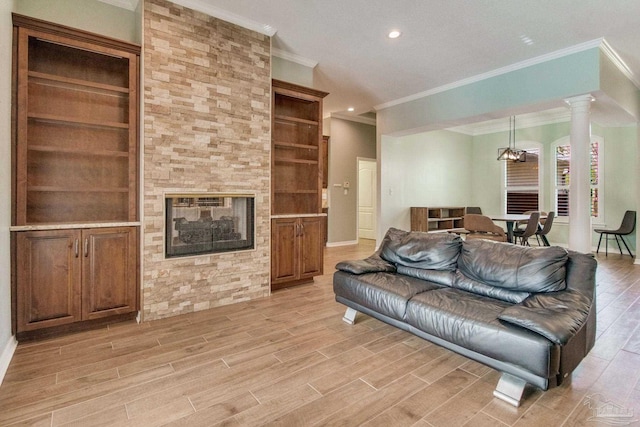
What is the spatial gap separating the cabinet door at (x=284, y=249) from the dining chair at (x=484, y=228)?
3732mm

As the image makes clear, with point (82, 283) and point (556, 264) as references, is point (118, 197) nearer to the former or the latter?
point (82, 283)

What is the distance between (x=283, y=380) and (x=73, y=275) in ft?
6.91

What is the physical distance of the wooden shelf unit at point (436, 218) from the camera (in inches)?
301

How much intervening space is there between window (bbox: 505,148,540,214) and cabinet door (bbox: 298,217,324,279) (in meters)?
6.46

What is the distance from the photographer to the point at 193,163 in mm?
3408

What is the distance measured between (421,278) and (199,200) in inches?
94.1

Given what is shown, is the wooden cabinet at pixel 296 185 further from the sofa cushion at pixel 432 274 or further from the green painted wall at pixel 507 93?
the green painted wall at pixel 507 93

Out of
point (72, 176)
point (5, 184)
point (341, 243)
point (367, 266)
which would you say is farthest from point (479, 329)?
point (341, 243)

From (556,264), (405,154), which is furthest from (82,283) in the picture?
(405,154)

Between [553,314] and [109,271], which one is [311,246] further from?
[553,314]

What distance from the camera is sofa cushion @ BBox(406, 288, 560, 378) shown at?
176cm

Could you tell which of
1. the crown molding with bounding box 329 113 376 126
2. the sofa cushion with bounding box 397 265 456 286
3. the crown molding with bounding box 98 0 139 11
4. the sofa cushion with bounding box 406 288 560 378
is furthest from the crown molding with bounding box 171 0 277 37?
the crown molding with bounding box 329 113 376 126

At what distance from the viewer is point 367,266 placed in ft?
10.5

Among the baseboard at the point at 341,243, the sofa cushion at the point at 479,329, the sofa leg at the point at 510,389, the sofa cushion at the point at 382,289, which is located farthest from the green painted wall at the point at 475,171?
the sofa leg at the point at 510,389
